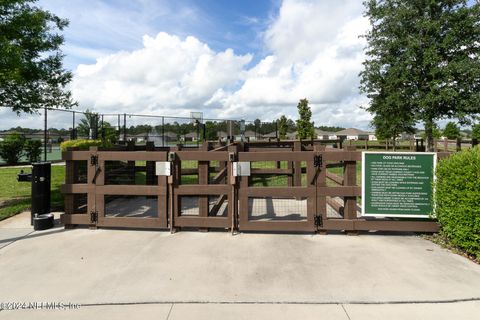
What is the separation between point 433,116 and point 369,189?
1398cm

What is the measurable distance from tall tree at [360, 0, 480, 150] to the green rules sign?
40.5 ft

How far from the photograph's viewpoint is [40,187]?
5793 millimetres

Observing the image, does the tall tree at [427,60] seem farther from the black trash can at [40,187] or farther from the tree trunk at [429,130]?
the black trash can at [40,187]

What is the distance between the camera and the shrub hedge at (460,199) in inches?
165

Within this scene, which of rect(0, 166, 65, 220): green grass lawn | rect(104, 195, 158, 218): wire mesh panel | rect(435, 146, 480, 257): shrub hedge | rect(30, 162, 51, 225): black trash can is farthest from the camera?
rect(0, 166, 65, 220): green grass lawn

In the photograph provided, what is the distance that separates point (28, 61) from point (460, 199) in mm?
8408

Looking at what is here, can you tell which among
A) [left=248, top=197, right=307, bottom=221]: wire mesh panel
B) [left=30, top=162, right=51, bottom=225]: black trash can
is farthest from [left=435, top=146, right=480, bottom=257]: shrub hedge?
[left=30, top=162, right=51, bottom=225]: black trash can

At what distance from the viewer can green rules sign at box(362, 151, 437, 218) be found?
17.0ft

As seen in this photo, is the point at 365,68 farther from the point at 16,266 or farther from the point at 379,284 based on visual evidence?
the point at 16,266

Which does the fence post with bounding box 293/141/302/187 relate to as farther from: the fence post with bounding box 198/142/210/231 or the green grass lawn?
the green grass lawn

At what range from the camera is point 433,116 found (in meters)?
16.6

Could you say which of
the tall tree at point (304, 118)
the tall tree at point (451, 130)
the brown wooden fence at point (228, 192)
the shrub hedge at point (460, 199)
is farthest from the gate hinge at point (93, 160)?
the tall tree at point (451, 130)

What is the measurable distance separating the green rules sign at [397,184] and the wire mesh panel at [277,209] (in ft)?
5.02

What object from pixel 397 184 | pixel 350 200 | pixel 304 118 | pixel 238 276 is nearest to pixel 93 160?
pixel 238 276
